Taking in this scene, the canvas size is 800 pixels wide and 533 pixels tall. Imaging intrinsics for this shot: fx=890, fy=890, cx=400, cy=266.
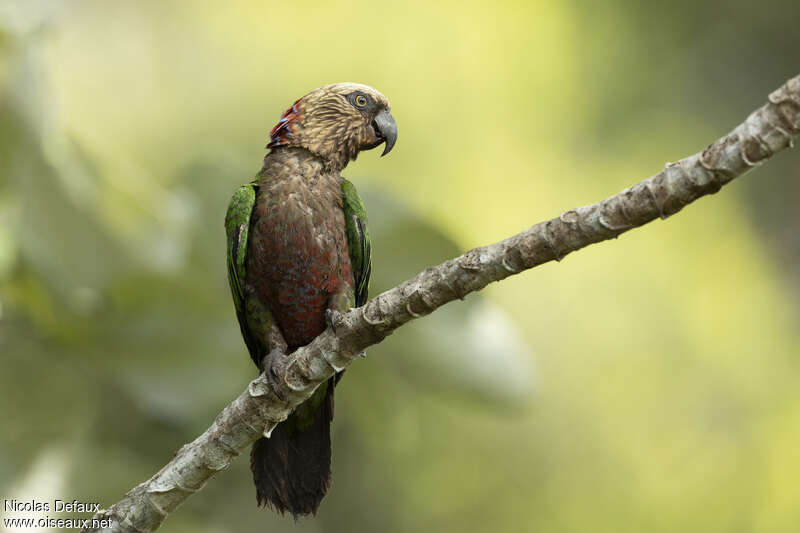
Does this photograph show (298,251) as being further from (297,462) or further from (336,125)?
(297,462)

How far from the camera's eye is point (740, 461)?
9.94 meters

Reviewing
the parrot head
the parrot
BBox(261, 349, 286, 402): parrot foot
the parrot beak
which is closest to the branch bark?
BBox(261, 349, 286, 402): parrot foot

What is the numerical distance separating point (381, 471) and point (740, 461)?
4.03 metres

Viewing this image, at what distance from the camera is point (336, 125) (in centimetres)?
420

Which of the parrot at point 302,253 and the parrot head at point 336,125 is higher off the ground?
the parrot head at point 336,125

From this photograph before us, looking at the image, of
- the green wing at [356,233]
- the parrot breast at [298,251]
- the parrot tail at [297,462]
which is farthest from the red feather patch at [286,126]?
the parrot tail at [297,462]

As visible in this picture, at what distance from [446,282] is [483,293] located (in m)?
3.81

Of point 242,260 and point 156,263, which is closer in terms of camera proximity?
point 242,260

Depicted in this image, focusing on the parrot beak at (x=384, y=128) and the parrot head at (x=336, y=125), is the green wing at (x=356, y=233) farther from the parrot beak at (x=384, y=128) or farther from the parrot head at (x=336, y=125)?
the parrot beak at (x=384, y=128)

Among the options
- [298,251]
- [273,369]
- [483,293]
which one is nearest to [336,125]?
[298,251]

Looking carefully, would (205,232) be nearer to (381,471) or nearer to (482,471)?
(381,471)

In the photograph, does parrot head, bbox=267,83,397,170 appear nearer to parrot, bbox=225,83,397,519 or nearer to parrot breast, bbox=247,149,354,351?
parrot, bbox=225,83,397,519

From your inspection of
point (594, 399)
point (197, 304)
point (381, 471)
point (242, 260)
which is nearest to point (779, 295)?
point (594, 399)

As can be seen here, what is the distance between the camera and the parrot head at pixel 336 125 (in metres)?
4.17
